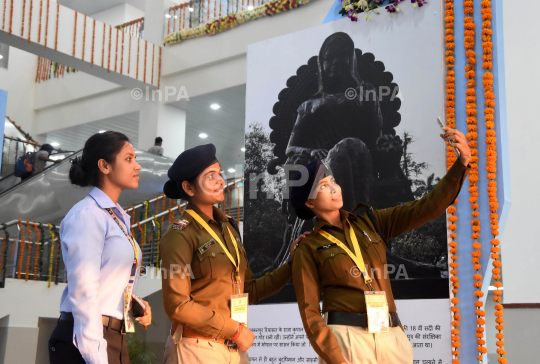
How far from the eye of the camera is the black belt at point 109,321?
2057 mm

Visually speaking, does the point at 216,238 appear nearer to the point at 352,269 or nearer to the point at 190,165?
the point at 190,165

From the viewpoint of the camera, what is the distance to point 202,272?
8.18ft

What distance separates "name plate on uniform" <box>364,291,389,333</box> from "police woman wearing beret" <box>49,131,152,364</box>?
961 millimetres

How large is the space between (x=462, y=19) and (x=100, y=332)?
3433mm

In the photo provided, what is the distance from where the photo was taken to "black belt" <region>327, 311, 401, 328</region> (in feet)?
8.35

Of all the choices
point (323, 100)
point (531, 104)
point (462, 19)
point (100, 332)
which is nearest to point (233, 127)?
point (531, 104)

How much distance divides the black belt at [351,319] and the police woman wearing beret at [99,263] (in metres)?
0.84

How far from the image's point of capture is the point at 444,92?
4188 mm

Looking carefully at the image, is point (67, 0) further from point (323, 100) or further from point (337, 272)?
point (337, 272)

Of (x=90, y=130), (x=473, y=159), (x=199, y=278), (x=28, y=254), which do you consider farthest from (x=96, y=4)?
(x=199, y=278)

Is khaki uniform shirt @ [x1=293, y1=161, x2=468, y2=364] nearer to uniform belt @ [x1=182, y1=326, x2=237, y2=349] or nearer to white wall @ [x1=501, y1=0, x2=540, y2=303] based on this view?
uniform belt @ [x1=182, y1=326, x2=237, y2=349]

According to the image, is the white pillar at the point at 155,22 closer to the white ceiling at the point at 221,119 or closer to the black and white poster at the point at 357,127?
the white ceiling at the point at 221,119

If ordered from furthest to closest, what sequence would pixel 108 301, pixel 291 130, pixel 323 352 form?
pixel 291 130, pixel 323 352, pixel 108 301

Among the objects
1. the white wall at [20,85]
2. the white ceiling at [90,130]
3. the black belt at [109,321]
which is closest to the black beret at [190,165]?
the black belt at [109,321]
